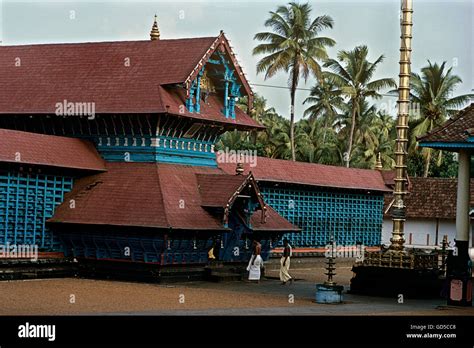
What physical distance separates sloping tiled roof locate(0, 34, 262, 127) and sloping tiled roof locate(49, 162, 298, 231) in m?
1.68

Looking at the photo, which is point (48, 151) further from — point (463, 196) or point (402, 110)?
point (463, 196)

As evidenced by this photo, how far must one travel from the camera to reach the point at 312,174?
36375 millimetres

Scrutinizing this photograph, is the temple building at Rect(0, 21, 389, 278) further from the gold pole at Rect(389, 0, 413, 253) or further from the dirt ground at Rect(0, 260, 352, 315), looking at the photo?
the gold pole at Rect(389, 0, 413, 253)

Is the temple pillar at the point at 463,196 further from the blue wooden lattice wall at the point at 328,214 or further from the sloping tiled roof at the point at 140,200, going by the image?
the blue wooden lattice wall at the point at 328,214

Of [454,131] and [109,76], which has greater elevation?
[109,76]

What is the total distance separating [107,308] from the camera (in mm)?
19234

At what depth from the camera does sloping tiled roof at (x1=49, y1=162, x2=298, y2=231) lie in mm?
25781

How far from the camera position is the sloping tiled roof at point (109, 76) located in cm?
2755

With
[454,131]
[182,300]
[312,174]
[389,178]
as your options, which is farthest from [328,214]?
[182,300]

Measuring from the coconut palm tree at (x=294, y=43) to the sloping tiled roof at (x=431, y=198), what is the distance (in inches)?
283

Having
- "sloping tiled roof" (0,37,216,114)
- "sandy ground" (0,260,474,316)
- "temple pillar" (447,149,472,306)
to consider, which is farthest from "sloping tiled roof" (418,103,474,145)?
"sloping tiled roof" (0,37,216,114)

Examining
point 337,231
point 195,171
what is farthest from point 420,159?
point 195,171

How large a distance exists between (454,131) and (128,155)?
29.8 feet
